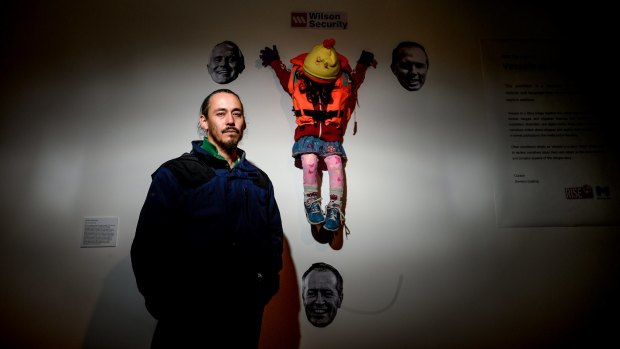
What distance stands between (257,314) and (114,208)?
1.18 metres

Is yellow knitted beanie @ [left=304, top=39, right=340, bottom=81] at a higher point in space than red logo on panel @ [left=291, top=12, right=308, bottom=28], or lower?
lower

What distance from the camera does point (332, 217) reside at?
5.92 ft

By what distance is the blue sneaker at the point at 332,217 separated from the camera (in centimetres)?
180

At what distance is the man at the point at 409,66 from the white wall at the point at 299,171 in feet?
0.18

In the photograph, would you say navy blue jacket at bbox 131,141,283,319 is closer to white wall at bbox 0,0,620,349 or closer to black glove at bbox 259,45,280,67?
white wall at bbox 0,0,620,349

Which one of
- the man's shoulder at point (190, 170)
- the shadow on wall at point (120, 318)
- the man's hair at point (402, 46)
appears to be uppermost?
the man's hair at point (402, 46)

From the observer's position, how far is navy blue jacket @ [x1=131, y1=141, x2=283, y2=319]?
1.30 meters

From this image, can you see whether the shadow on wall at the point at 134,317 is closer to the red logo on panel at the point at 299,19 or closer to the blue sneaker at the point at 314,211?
the blue sneaker at the point at 314,211

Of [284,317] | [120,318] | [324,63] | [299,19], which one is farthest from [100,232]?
[299,19]

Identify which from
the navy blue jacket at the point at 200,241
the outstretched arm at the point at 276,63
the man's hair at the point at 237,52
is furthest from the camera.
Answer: the man's hair at the point at 237,52

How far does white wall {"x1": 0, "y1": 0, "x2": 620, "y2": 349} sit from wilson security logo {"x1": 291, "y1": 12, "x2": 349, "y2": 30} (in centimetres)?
5

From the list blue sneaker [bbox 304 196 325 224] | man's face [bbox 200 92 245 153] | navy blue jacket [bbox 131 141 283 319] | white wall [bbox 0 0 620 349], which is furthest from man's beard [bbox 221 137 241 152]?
blue sneaker [bbox 304 196 325 224]

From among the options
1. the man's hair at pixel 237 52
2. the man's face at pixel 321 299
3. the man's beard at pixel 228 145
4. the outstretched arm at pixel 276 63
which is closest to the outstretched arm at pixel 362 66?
the outstretched arm at pixel 276 63

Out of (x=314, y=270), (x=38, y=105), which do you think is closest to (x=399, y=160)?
(x=314, y=270)
